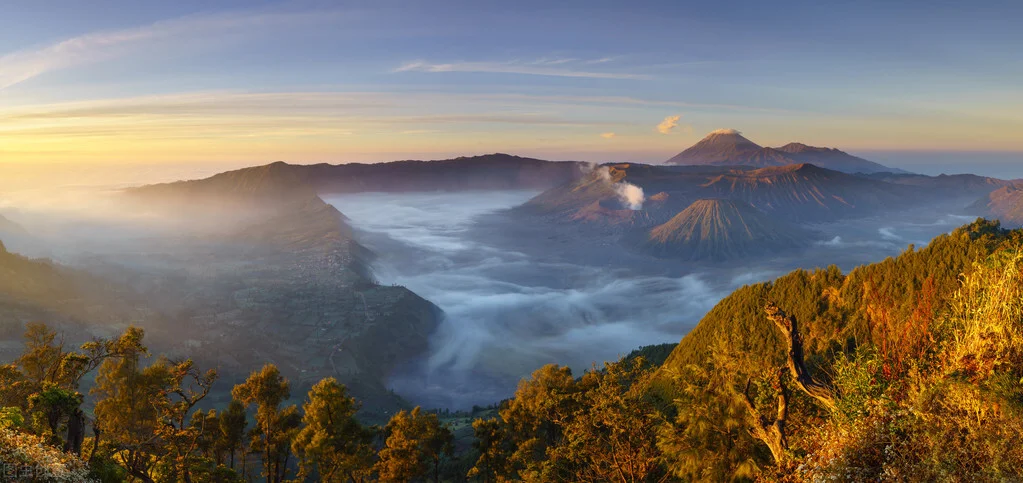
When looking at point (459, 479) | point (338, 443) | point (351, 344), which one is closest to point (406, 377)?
point (351, 344)

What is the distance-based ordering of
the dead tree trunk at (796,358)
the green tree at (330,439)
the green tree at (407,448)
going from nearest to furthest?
1. the dead tree trunk at (796,358)
2. the green tree at (330,439)
3. the green tree at (407,448)

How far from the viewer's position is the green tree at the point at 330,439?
1169 inches

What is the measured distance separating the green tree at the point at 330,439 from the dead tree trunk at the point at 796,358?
81.0ft

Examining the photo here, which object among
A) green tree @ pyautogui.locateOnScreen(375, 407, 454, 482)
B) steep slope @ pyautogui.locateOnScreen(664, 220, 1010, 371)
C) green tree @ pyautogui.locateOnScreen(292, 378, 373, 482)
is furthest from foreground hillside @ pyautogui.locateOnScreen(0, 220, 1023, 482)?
steep slope @ pyautogui.locateOnScreen(664, 220, 1010, 371)

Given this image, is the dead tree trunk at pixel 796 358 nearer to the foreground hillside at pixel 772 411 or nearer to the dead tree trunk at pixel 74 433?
the foreground hillside at pixel 772 411

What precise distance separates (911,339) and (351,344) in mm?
174041

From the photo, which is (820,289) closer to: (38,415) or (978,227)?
(978,227)

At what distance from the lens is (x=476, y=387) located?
16138 centimetres

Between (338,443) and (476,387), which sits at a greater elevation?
(338,443)

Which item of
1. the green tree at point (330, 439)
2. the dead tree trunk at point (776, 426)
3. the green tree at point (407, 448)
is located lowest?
the green tree at point (407, 448)

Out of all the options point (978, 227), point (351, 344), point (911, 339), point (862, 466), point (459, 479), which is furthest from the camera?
point (351, 344)

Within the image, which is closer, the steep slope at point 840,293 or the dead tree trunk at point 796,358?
the dead tree trunk at point 796,358

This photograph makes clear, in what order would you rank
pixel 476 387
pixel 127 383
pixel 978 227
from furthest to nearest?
pixel 476 387
pixel 978 227
pixel 127 383

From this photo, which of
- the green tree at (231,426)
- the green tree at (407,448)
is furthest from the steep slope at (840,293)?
the green tree at (231,426)
